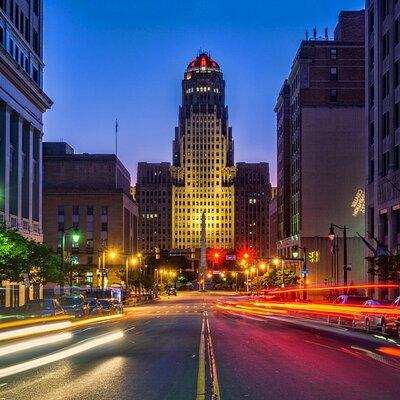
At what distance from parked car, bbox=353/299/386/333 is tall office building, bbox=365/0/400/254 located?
83.5 feet

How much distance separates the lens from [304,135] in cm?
12081

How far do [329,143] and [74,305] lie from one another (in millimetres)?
78080

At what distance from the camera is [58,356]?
2289 cm

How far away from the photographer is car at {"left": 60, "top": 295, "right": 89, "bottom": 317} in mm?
47062

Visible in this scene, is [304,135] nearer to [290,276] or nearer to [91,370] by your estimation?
[290,276]

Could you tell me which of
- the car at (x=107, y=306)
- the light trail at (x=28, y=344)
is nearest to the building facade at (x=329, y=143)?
the car at (x=107, y=306)

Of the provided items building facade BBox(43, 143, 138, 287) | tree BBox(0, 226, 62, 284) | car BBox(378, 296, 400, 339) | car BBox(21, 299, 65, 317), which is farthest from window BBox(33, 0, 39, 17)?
building facade BBox(43, 143, 138, 287)

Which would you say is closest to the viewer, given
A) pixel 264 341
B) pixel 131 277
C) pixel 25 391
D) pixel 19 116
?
pixel 25 391

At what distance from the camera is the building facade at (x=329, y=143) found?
4685 inches

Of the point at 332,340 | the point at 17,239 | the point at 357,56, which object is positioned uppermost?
the point at 357,56

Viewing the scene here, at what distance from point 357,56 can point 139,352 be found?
103776 mm

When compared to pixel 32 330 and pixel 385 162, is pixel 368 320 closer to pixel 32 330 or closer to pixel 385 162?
pixel 32 330

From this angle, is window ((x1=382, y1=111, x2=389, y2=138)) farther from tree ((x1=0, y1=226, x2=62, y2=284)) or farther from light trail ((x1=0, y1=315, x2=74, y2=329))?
light trail ((x1=0, y1=315, x2=74, y2=329))

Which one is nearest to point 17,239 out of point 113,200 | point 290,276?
point 290,276
